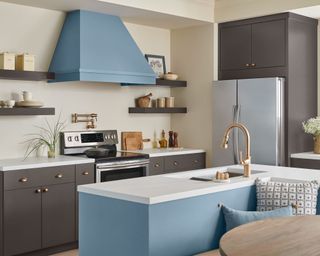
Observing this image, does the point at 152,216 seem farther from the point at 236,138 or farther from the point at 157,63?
the point at 157,63

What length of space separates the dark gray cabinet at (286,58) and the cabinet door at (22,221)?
284cm

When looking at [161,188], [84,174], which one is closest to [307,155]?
[84,174]

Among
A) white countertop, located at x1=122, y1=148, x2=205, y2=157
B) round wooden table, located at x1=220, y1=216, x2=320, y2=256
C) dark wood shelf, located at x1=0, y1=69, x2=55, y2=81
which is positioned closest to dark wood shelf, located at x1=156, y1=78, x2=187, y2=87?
white countertop, located at x1=122, y1=148, x2=205, y2=157

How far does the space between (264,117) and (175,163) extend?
48.9 inches

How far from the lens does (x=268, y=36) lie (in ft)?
19.5

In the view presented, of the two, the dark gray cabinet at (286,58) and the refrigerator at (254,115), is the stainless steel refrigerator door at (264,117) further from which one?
the dark gray cabinet at (286,58)

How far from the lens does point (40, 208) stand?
4.82 m

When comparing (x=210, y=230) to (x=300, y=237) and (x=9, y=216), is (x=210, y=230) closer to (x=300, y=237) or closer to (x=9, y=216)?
(x=300, y=237)

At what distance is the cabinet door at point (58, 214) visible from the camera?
16.0 feet

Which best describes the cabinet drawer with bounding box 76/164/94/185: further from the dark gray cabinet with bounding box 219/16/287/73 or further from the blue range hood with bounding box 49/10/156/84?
the dark gray cabinet with bounding box 219/16/287/73

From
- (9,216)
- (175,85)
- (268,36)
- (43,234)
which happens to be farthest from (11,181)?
(268,36)

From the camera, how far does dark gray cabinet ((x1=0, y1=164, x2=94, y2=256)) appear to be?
15.1 feet

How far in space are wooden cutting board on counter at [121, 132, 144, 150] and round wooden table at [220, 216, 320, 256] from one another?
3.74m

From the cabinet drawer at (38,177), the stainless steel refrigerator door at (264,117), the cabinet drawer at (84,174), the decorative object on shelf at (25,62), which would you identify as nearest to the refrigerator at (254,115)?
the stainless steel refrigerator door at (264,117)
